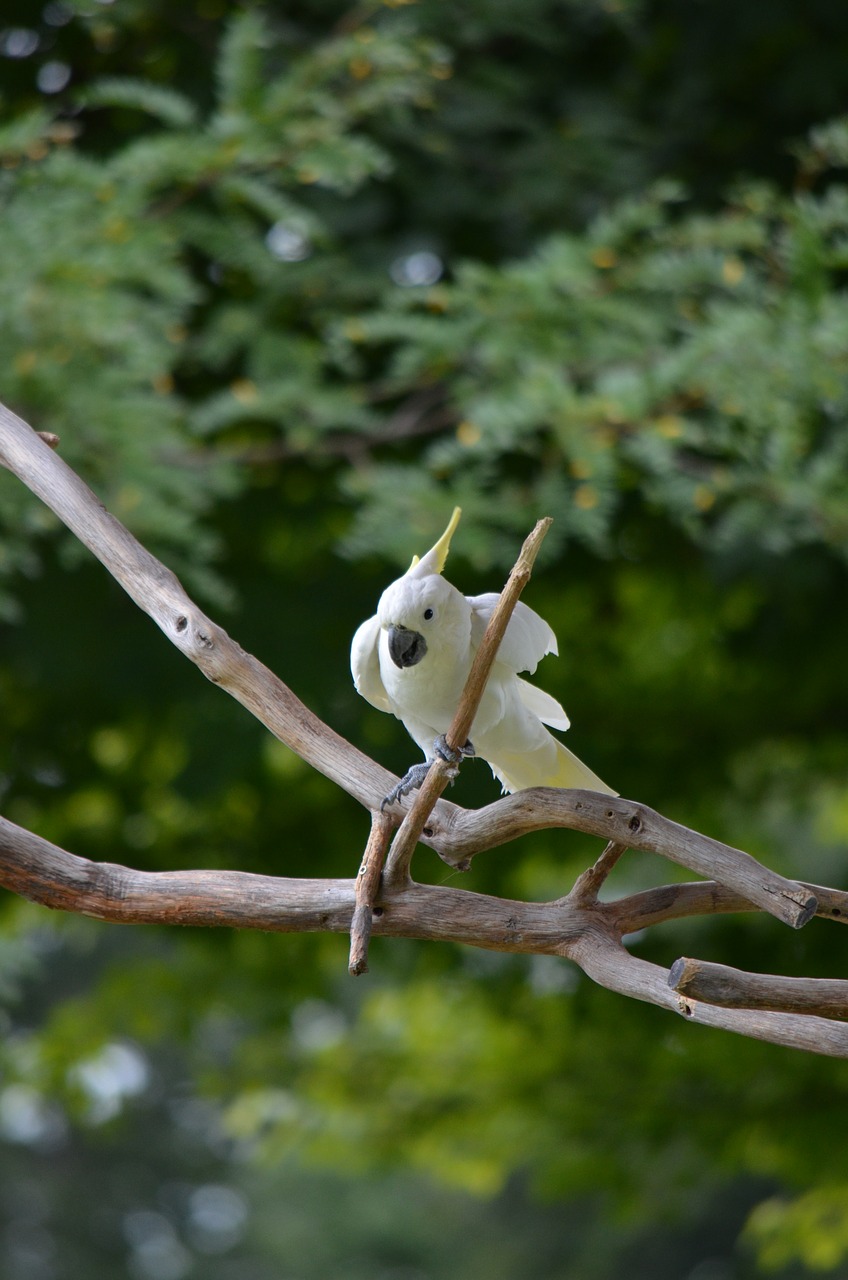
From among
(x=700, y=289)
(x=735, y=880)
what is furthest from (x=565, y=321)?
(x=735, y=880)

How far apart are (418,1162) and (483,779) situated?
230 centimetres

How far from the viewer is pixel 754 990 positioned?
97cm

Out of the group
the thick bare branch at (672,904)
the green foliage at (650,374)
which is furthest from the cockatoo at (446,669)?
the green foliage at (650,374)

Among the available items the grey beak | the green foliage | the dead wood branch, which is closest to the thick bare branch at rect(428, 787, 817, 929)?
the dead wood branch

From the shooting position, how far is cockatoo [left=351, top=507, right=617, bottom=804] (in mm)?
1106

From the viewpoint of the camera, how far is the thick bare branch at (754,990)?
94cm

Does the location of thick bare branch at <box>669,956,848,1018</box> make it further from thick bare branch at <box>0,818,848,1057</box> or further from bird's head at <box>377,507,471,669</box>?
bird's head at <box>377,507,471,669</box>

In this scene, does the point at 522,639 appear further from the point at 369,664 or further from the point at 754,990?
the point at 754,990

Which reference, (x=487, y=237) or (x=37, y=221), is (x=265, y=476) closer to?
(x=487, y=237)

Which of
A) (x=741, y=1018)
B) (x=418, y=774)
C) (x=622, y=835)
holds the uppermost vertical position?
(x=418, y=774)

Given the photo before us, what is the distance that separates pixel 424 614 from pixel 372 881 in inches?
9.2

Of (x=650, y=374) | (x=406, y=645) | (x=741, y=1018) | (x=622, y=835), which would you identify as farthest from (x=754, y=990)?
(x=650, y=374)

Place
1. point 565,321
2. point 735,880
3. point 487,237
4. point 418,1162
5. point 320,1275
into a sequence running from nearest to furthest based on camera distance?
point 735,880 < point 565,321 < point 487,237 < point 418,1162 < point 320,1275

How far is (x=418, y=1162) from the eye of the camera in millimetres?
4121
